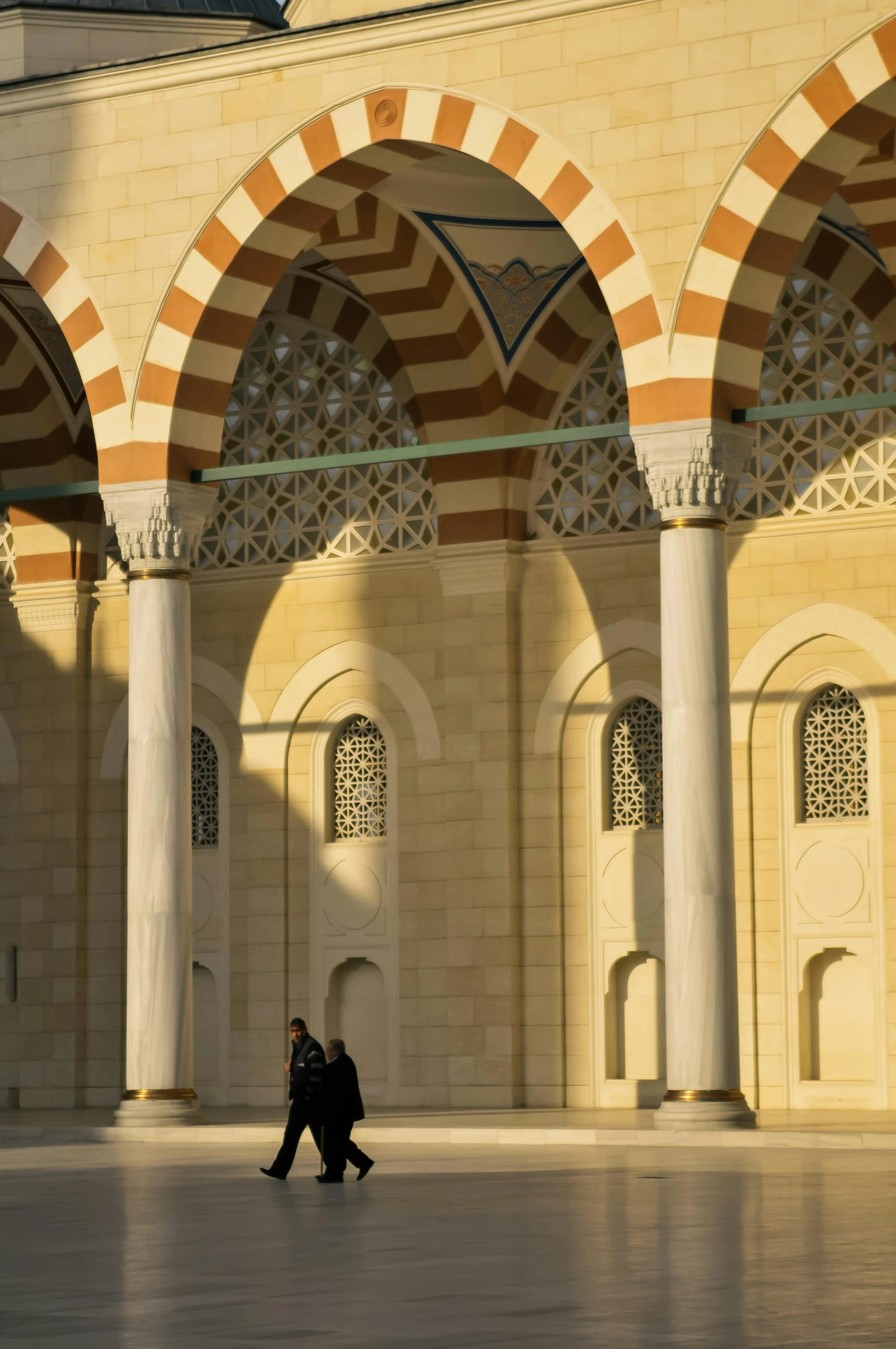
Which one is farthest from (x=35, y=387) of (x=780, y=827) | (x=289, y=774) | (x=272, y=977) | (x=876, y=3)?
(x=876, y=3)

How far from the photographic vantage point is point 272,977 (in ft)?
45.6

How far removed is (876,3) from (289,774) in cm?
615

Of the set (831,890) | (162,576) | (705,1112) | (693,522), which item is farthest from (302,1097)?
(831,890)

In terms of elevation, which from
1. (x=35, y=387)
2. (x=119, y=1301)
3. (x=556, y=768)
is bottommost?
(x=119, y=1301)

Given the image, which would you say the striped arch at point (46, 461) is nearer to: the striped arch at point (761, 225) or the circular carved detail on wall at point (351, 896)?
the circular carved detail on wall at point (351, 896)

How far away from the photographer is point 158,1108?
11.2 meters

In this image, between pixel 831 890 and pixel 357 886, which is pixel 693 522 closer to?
pixel 831 890

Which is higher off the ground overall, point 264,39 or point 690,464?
point 264,39

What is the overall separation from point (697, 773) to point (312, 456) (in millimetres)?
4745

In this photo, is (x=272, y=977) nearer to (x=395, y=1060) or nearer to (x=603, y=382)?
(x=395, y=1060)

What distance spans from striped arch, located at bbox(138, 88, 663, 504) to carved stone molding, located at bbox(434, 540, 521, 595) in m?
2.12

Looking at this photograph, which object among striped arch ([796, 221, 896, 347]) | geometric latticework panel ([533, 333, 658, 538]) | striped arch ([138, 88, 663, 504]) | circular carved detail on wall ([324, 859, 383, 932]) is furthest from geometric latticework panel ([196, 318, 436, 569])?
striped arch ([796, 221, 896, 347])

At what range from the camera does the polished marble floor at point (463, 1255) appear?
15.4 feet

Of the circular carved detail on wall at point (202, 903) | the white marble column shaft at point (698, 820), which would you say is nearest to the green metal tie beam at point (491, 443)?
the white marble column shaft at point (698, 820)
